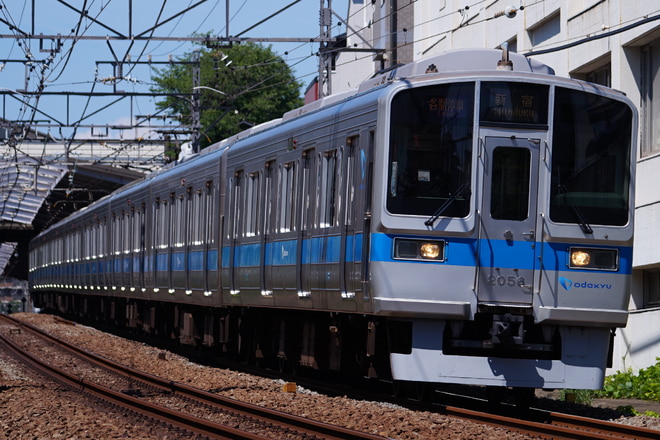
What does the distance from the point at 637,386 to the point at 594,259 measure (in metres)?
4.17

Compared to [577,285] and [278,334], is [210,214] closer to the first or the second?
[278,334]

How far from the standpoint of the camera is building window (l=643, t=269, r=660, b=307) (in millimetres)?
16516

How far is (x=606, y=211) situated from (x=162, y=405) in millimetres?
4936

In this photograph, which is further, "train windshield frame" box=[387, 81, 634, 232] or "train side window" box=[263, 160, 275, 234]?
"train side window" box=[263, 160, 275, 234]

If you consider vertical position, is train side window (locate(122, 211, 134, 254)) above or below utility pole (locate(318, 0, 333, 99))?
below

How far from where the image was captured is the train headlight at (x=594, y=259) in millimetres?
10688

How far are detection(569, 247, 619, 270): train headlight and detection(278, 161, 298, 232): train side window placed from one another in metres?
3.79

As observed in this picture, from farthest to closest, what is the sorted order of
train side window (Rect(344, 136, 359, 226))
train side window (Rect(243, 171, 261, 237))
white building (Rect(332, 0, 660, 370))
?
white building (Rect(332, 0, 660, 370)) < train side window (Rect(243, 171, 261, 237)) < train side window (Rect(344, 136, 359, 226))

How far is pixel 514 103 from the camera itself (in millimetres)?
10766

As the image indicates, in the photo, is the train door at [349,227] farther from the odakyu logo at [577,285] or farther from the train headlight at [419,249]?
the odakyu logo at [577,285]

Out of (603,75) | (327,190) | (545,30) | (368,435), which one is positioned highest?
(545,30)

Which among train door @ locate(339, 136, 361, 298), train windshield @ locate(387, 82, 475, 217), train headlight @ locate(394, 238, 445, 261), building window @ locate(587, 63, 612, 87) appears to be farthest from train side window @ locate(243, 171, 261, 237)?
building window @ locate(587, 63, 612, 87)

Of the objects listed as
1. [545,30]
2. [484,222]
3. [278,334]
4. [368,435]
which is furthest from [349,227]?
[545,30]

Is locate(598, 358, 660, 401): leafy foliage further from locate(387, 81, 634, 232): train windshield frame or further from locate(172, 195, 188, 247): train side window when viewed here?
locate(172, 195, 188, 247): train side window
